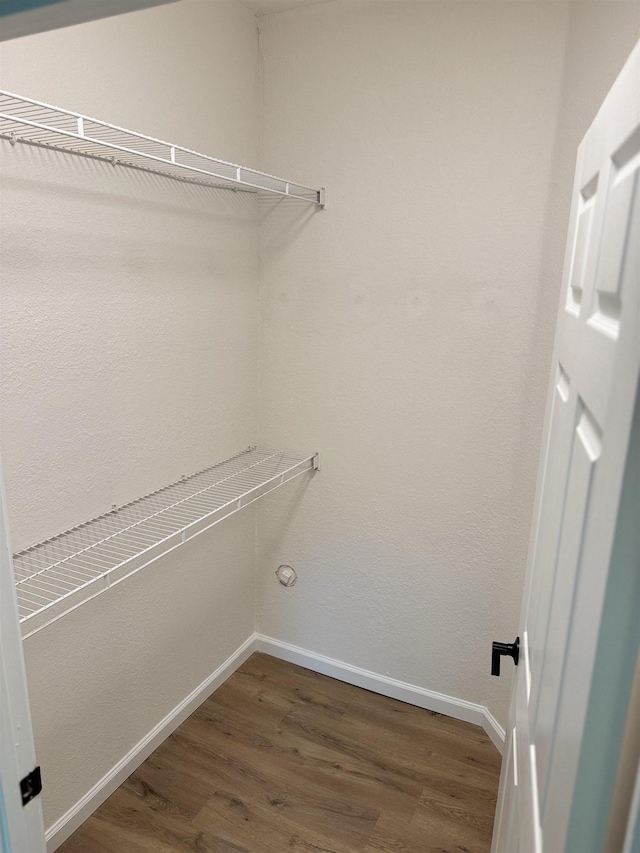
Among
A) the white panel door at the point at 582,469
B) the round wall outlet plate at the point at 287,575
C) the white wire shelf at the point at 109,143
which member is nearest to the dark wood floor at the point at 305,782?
the round wall outlet plate at the point at 287,575

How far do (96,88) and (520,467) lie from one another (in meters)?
1.66

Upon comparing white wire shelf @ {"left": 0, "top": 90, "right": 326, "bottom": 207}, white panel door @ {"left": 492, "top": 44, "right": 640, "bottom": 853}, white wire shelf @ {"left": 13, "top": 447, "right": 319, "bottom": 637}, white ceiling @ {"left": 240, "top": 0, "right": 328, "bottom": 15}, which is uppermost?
white ceiling @ {"left": 240, "top": 0, "right": 328, "bottom": 15}

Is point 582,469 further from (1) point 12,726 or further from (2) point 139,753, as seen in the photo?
(2) point 139,753

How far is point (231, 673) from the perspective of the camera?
97.1 inches

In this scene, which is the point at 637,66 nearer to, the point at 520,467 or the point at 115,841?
the point at 520,467

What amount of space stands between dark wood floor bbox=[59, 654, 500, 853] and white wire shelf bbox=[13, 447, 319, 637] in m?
0.73

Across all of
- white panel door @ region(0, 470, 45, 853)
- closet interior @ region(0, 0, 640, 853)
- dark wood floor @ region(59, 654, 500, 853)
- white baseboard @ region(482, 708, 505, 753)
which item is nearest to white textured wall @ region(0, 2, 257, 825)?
closet interior @ region(0, 0, 640, 853)

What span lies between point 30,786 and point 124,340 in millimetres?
1138

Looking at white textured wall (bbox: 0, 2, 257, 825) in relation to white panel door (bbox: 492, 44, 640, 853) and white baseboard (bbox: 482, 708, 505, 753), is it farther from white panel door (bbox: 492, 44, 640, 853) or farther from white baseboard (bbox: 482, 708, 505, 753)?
white panel door (bbox: 492, 44, 640, 853)

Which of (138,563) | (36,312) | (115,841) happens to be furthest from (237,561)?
(36,312)

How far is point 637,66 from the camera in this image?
553 millimetres

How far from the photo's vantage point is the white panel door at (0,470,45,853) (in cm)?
86

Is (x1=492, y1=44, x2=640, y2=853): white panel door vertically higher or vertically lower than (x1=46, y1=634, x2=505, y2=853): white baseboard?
higher

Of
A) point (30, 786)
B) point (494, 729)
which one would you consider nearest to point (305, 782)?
point (494, 729)
